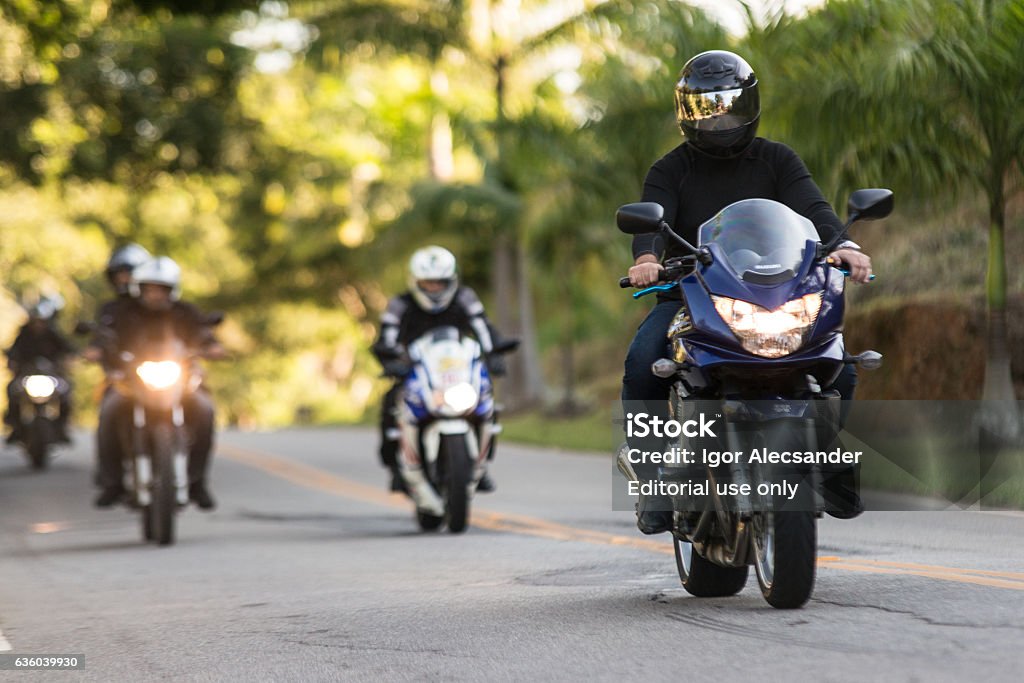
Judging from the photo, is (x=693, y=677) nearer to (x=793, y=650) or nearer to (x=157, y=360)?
(x=793, y=650)

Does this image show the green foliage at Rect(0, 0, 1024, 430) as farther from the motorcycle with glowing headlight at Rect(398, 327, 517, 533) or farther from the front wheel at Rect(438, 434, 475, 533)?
the front wheel at Rect(438, 434, 475, 533)

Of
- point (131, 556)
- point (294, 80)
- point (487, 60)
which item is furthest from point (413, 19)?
point (131, 556)

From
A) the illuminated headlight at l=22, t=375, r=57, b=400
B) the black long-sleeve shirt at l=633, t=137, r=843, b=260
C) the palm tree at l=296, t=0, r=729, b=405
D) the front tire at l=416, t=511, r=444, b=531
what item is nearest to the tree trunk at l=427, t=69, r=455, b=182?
the palm tree at l=296, t=0, r=729, b=405

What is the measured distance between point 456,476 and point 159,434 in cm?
223

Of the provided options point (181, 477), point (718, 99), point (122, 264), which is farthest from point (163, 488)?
point (718, 99)

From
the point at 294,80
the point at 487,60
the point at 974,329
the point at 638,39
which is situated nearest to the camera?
the point at 974,329

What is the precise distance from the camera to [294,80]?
42.5 metres

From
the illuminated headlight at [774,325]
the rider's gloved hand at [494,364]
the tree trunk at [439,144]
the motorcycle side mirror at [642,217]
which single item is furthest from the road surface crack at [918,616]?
the tree trunk at [439,144]

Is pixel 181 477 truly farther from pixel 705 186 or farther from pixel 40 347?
pixel 40 347

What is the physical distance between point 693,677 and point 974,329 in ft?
29.9

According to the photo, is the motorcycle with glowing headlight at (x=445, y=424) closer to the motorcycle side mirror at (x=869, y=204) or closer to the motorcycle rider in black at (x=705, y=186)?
the motorcycle rider in black at (x=705, y=186)

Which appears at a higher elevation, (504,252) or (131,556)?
(504,252)

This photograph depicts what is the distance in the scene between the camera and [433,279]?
11891 millimetres

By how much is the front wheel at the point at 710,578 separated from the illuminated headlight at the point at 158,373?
592 cm
